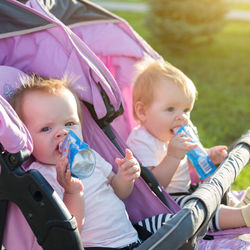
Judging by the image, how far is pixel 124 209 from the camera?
7.45ft

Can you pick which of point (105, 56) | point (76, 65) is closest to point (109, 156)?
point (76, 65)

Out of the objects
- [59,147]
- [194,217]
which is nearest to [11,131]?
[59,147]

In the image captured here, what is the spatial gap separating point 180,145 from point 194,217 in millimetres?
788

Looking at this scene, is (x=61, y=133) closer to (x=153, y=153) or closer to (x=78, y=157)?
(x=78, y=157)

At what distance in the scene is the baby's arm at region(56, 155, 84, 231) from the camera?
186cm

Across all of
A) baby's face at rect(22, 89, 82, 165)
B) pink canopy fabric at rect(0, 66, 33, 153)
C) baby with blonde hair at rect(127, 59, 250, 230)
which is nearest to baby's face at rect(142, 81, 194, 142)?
baby with blonde hair at rect(127, 59, 250, 230)

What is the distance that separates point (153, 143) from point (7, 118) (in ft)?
3.90

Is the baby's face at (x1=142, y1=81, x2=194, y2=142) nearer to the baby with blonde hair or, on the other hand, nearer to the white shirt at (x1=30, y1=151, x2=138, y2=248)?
the baby with blonde hair

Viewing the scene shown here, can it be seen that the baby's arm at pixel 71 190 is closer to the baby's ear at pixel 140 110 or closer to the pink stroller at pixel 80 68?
the pink stroller at pixel 80 68

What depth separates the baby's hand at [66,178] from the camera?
1851 mm

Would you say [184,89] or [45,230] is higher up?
[184,89]

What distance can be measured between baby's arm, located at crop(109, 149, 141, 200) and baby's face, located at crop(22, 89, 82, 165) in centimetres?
30

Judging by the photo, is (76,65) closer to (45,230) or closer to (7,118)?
(7,118)

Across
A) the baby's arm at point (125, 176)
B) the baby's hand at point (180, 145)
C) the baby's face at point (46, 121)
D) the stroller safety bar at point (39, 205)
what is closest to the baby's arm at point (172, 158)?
the baby's hand at point (180, 145)
